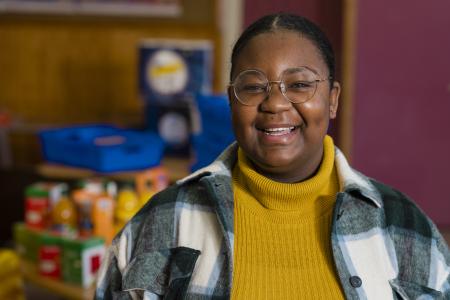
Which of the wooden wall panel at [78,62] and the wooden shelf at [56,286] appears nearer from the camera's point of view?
the wooden shelf at [56,286]

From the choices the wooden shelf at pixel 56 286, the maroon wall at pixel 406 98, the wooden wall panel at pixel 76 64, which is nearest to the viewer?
the wooden shelf at pixel 56 286

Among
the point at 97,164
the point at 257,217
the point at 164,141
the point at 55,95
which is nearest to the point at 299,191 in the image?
the point at 257,217

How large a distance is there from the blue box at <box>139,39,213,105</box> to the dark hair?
1.66m

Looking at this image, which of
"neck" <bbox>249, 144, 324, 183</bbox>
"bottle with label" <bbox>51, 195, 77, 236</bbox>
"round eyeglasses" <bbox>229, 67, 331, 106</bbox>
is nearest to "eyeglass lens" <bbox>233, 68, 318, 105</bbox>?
"round eyeglasses" <bbox>229, 67, 331, 106</bbox>

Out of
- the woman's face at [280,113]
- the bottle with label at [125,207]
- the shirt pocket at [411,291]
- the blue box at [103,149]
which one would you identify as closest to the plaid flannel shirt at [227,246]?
the shirt pocket at [411,291]

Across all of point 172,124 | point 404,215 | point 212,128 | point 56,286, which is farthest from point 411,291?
point 172,124

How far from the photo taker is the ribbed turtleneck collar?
131 cm

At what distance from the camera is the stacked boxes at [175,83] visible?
2.99m

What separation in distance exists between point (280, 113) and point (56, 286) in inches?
58.2

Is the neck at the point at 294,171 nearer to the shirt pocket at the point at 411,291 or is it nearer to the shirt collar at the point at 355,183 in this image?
the shirt collar at the point at 355,183

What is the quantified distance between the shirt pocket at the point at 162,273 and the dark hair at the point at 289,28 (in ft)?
1.13

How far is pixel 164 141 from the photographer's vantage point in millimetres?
3035

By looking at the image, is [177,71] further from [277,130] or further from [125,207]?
[277,130]

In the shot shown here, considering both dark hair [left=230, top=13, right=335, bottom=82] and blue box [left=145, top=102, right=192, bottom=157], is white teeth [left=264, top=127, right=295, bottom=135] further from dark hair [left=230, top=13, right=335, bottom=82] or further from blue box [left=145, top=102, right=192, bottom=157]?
blue box [left=145, top=102, right=192, bottom=157]
